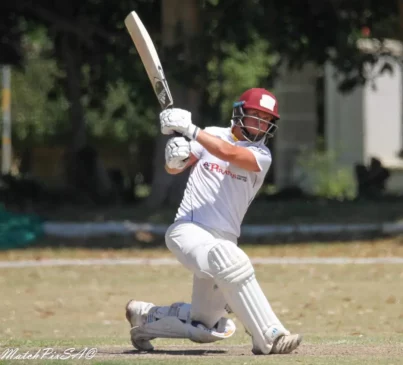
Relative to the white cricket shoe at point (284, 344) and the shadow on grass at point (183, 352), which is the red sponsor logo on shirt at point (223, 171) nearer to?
the white cricket shoe at point (284, 344)

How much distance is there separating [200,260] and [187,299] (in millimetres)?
5296

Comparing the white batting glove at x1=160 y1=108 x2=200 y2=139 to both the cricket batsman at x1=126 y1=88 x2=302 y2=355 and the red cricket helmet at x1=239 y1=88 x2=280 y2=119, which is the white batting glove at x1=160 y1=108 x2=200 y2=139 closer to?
the cricket batsman at x1=126 y1=88 x2=302 y2=355

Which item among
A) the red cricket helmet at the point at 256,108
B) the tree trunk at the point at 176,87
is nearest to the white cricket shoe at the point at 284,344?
the red cricket helmet at the point at 256,108

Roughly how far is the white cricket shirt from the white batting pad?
34 cm

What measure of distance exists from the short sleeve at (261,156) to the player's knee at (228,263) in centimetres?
64

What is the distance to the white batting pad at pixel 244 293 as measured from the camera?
7.21 metres

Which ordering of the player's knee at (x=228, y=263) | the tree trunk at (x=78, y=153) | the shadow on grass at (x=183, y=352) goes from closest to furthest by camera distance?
the player's knee at (x=228, y=263) → the shadow on grass at (x=183, y=352) → the tree trunk at (x=78, y=153)

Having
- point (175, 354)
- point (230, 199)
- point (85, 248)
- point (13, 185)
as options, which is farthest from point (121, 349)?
point (13, 185)

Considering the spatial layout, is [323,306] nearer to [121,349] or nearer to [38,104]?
[121,349]

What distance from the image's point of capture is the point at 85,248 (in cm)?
1666

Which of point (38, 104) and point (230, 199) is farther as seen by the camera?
point (38, 104)

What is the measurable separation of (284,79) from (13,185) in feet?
33.1

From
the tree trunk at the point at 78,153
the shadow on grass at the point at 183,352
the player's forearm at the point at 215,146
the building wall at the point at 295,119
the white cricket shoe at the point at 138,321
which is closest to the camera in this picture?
the player's forearm at the point at 215,146

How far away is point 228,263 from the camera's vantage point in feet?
23.6
